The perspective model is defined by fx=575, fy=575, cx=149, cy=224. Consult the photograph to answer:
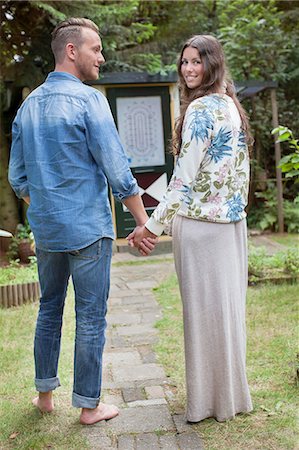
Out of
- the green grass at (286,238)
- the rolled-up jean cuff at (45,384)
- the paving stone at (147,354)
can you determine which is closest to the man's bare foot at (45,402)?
the rolled-up jean cuff at (45,384)

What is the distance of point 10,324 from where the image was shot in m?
4.38

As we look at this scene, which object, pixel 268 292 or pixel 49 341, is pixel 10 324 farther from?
pixel 268 292

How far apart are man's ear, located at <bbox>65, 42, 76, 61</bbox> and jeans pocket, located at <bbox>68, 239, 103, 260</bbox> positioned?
0.81 metres

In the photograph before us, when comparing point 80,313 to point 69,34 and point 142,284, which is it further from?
point 142,284

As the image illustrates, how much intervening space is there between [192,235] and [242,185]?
33 centimetres

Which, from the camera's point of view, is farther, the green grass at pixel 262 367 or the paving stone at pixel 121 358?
the paving stone at pixel 121 358

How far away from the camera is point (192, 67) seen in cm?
255

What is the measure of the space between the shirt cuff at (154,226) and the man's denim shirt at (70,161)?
0.15 metres

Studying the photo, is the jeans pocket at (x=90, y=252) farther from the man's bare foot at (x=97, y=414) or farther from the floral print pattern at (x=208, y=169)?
the man's bare foot at (x=97, y=414)

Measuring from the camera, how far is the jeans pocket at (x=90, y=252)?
8.15ft

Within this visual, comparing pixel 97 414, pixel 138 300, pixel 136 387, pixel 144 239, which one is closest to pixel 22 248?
pixel 138 300

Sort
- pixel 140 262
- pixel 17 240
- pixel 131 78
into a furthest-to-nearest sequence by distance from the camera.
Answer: pixel 131 78 → pixel 17 240 → pixel 140 262

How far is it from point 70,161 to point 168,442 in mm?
1265

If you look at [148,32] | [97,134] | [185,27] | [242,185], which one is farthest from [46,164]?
[185,27]
